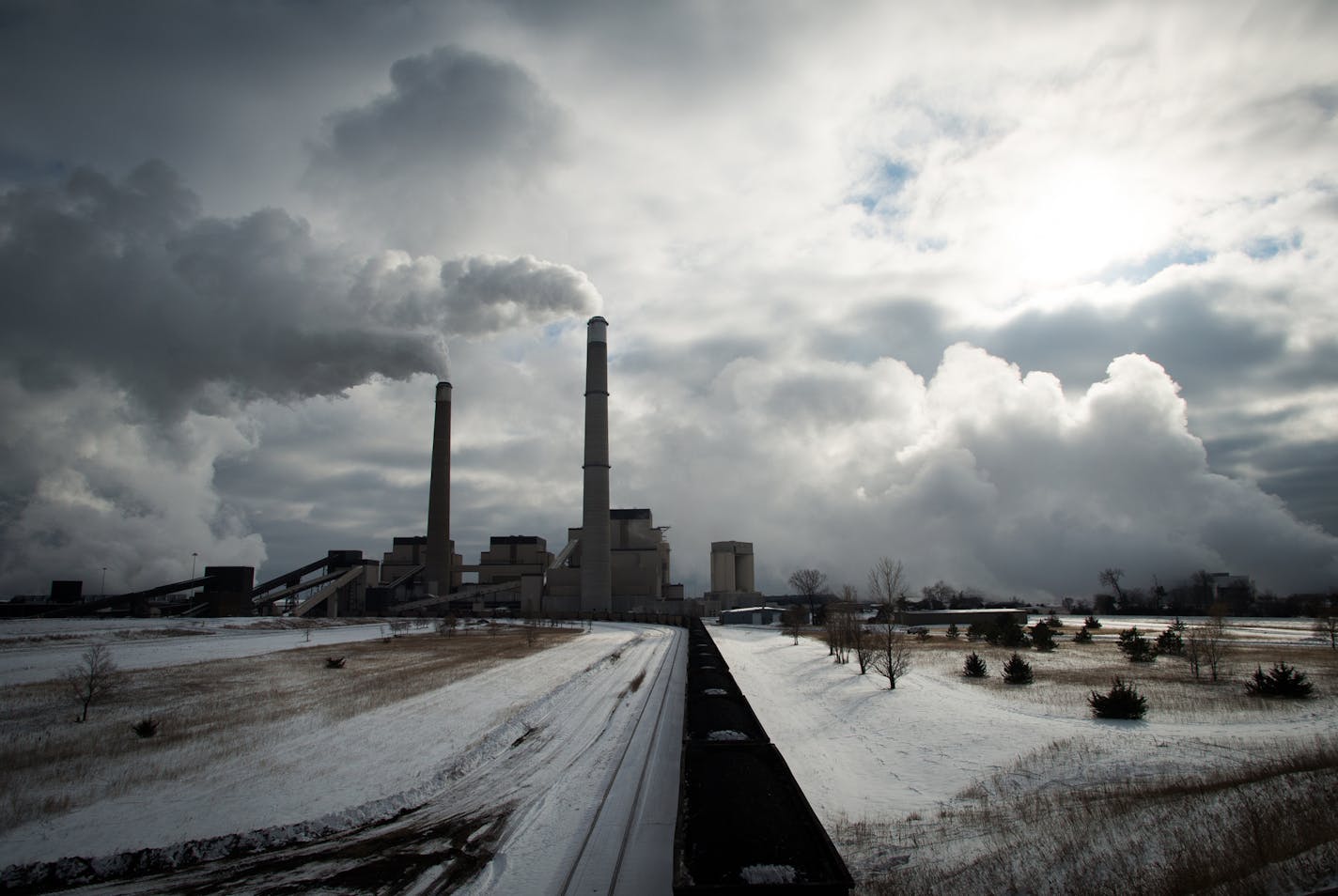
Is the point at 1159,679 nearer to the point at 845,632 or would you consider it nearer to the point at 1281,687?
the point at 1281,687

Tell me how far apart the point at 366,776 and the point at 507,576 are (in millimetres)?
99005

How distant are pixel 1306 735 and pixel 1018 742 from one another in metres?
5.14

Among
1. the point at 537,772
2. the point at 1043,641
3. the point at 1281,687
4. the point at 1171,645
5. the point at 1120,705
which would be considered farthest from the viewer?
the point at 1043,641

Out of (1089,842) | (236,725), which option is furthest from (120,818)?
(1089,842)

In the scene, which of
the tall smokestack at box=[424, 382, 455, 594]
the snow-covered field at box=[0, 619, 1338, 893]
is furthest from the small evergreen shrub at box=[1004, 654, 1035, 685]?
the tall smokestack at box=[424, 382, 455, 594]

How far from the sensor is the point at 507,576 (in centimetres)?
10800

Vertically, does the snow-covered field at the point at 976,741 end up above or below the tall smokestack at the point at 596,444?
below

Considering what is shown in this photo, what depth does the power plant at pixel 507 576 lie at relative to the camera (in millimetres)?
75812

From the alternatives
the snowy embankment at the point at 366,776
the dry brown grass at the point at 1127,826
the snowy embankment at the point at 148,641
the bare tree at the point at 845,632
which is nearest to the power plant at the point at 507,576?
the snowy embankment at the point at 148,641

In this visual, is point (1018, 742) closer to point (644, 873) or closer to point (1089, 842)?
point (1089, 842)

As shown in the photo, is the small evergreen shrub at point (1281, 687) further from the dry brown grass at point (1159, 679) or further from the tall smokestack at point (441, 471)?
the tall smokestack at point (441, 471)

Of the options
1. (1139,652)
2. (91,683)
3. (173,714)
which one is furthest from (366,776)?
(1139,652)

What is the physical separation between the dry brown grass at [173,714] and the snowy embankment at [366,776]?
33 cm

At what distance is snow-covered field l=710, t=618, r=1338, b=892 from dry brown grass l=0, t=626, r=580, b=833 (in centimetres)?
1157
